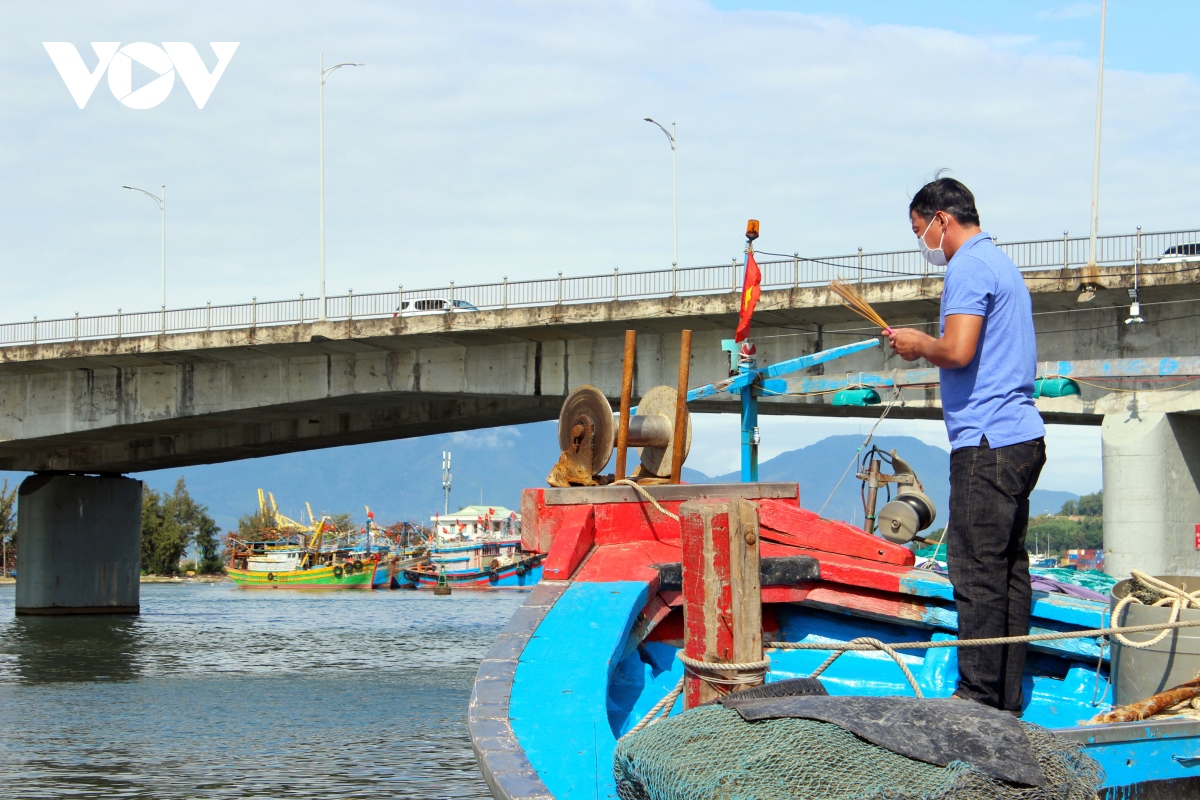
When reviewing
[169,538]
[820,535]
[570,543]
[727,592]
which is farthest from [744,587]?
[169,538]

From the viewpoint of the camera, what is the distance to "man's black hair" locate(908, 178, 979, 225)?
16.9 feet

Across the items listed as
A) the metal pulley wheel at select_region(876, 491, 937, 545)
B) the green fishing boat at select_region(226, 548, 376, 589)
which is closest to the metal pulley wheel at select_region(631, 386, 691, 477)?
the metal pulley wheel at select_region(876, 491, 937, 545)

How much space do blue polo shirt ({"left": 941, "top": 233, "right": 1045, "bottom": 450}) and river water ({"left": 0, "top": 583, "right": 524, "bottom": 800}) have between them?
8118 mm

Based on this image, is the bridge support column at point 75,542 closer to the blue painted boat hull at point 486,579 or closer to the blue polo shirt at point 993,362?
the blue painted boat hull at point 486,579

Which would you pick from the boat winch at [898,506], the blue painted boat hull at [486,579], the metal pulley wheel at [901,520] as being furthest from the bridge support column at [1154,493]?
the blue painted boat hull at [486,579]

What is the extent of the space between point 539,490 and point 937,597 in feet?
9.37

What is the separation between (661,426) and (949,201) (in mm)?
4779

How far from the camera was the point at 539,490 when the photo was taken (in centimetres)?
851

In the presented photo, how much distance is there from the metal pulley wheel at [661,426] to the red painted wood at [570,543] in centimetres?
156

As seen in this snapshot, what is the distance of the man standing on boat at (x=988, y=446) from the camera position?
4758 millimetres

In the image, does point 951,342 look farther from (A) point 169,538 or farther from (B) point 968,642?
(A) point 169,538

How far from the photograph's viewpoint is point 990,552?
15.7 feet

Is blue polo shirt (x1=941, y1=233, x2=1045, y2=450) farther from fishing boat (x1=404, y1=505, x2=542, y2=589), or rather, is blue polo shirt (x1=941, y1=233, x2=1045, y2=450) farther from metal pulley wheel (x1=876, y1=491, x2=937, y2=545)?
fishing boat (x1=404, y1=505, x2=542, y2=589)

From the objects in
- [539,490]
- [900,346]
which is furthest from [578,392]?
[900,346]
